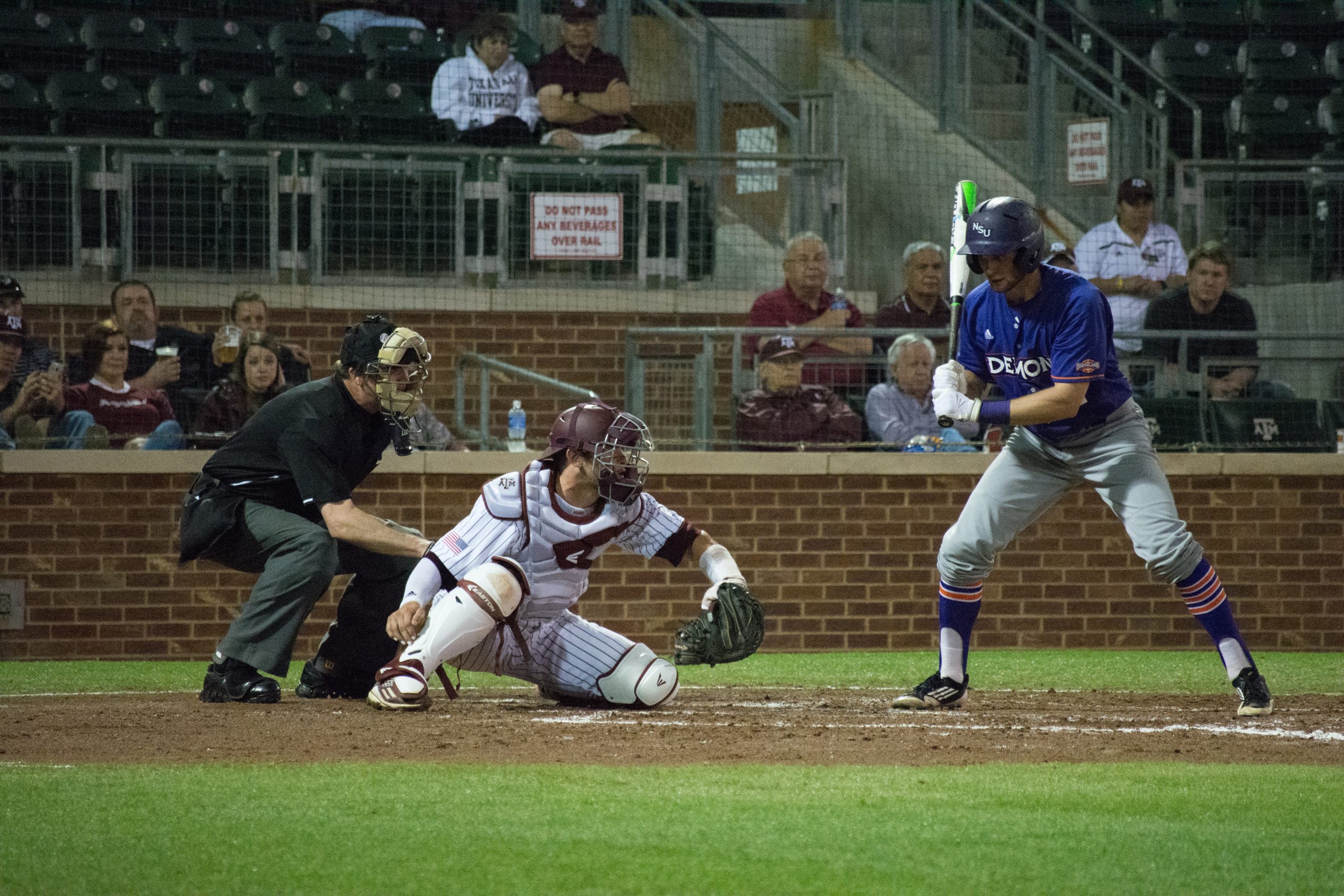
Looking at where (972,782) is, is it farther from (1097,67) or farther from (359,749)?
(1097,67)

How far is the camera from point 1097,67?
13.4 metres

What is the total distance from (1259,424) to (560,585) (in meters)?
5.82

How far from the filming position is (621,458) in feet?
19.7

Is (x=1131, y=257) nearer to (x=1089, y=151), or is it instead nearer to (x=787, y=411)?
(x=1089, y=151)

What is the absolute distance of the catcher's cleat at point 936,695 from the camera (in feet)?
22.0

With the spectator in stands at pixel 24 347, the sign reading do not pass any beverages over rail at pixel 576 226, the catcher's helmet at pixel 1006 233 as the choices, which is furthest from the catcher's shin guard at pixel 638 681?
the sign reading do not pass any beverages over rail at pixel 576 226

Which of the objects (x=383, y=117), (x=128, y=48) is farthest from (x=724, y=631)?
(x=128, y=48)

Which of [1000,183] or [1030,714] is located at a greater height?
[1000,183]

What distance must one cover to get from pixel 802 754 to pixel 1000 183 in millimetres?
9324

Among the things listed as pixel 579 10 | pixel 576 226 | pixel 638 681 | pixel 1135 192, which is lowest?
pixel 638 681

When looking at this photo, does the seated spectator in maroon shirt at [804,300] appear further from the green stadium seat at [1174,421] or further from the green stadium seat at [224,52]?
the green stadium seat at [224,52]

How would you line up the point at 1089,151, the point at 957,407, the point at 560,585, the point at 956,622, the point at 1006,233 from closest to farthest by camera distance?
the point at 1006,233 < the point at 957,407 < the point at 560,585 < the point at 956,622 < the point at 1089,151

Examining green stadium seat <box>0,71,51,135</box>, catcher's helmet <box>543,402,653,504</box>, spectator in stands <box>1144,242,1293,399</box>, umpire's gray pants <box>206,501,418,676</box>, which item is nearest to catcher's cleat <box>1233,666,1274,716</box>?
catcher's helmet <box>543,402,653,504</box>

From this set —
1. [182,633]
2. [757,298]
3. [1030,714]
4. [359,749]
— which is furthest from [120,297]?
[1030,714]
